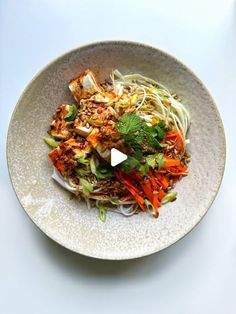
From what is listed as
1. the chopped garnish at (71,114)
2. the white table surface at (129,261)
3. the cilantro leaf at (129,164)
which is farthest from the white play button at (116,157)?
the white table surface at (129,261)

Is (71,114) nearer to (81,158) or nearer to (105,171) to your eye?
(81,158)

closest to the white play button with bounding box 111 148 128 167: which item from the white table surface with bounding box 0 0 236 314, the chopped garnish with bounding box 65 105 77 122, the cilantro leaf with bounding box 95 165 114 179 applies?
the cilantro leaf with bounding box 95 165 114 179

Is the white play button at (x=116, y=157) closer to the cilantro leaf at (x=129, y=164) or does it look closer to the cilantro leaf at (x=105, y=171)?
the cilantro leaf at (x=129, y=164)

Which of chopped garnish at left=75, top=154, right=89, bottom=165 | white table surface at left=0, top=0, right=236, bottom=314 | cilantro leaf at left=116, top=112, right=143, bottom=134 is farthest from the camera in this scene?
white table surface at left=0, top=0, right=236, bottom=314

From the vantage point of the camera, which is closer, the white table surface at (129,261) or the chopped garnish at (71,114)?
the chopped garnish at (71,114)

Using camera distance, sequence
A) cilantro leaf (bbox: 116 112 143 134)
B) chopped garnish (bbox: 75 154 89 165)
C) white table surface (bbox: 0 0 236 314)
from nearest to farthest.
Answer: cilantro leaf (bbox: 116 112 143 134), chopped garnish (bbox: 75 154 89 165), white table surface (bbox: 0 0 236 314)

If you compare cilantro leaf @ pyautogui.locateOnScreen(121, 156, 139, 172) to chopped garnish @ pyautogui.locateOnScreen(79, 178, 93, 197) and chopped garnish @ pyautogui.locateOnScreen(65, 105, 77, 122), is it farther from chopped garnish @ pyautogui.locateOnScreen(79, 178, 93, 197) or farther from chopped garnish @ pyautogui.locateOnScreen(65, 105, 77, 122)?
chopped garnish @ pyautogui.locateOnScreen(65, 105, 77, 122)

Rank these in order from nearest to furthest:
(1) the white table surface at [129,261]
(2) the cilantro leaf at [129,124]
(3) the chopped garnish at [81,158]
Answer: (2) the cilantro leaf at [129,124] → (3) the chopped garnish at [81,158] → (1) the white table surface at [129,261]

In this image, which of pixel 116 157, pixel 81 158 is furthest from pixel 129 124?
pixel 81 158

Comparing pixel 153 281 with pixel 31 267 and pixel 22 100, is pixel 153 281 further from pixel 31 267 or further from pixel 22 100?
pixel 22 100
